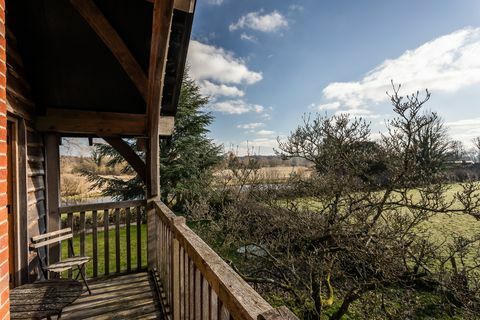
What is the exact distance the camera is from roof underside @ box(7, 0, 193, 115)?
275 centimetres

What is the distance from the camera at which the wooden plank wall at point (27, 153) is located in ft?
8.54

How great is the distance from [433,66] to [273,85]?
601cm

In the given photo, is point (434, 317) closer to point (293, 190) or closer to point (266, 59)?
point (293, 190)

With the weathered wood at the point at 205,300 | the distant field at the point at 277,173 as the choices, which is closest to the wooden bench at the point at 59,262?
the weathered wood at the point at 205,300

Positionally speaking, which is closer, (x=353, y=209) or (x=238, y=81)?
(x=353, y=209)

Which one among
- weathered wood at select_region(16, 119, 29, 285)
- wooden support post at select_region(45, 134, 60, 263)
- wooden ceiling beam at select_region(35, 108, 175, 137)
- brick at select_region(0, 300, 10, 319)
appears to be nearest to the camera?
brick at select_region(0, 300, 10, 319)

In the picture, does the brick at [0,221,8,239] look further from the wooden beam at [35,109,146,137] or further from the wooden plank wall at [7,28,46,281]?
the wooden beam at [35,109,146,137]

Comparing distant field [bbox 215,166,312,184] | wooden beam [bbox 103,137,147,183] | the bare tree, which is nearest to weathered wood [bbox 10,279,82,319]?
wooden beam [bbox 103,137,147,183]

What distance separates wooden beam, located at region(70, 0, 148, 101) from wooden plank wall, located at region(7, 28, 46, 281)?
84cm

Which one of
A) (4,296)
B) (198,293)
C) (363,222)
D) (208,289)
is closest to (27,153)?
(4,296)

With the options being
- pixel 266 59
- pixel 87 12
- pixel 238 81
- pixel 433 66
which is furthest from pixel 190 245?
pixel 238 81

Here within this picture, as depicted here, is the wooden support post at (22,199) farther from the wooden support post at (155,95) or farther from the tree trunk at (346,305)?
the tree trunk at (346,305)

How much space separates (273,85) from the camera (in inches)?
424

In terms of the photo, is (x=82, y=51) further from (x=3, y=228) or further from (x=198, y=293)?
(x=198, y=293)
